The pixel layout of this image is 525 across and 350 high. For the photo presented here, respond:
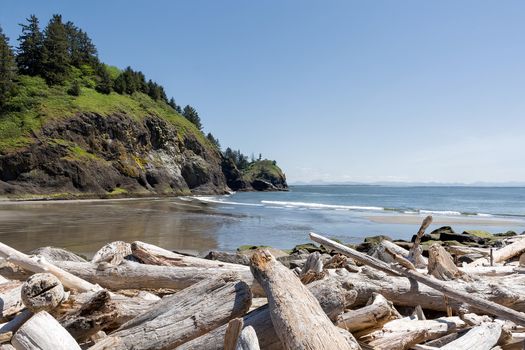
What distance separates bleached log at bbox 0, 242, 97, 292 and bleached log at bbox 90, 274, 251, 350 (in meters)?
1.37

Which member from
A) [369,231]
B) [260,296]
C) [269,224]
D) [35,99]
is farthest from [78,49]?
[260,296]

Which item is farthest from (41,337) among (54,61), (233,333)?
(54,61)

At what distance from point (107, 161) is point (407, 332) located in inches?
2231

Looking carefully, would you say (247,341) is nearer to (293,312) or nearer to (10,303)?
(293,312)

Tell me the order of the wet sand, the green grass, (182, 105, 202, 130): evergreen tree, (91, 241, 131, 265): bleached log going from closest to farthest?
(91, 241, 131, 265): bleached log
the wet sand
the green grass
(182, 105, 202, 130): evergreen tree

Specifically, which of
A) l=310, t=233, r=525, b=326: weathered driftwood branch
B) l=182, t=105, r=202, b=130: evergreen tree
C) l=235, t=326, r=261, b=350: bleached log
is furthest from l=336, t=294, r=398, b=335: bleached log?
l=182, t=105, r=202, b=130: evergreen tree

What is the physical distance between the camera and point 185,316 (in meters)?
3.79

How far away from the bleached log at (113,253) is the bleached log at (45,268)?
1.30 meters

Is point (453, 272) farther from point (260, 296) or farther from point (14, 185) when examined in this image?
point (14, 185)

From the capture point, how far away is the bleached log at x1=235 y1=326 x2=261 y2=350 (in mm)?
3045

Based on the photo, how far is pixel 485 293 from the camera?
17.8ft

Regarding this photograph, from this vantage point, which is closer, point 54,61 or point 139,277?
point 139,277

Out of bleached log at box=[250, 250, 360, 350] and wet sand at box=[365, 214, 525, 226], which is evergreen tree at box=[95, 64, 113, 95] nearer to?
wet sand at box=[365, 214, 525, 226]

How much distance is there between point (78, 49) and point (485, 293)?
9240 cm
